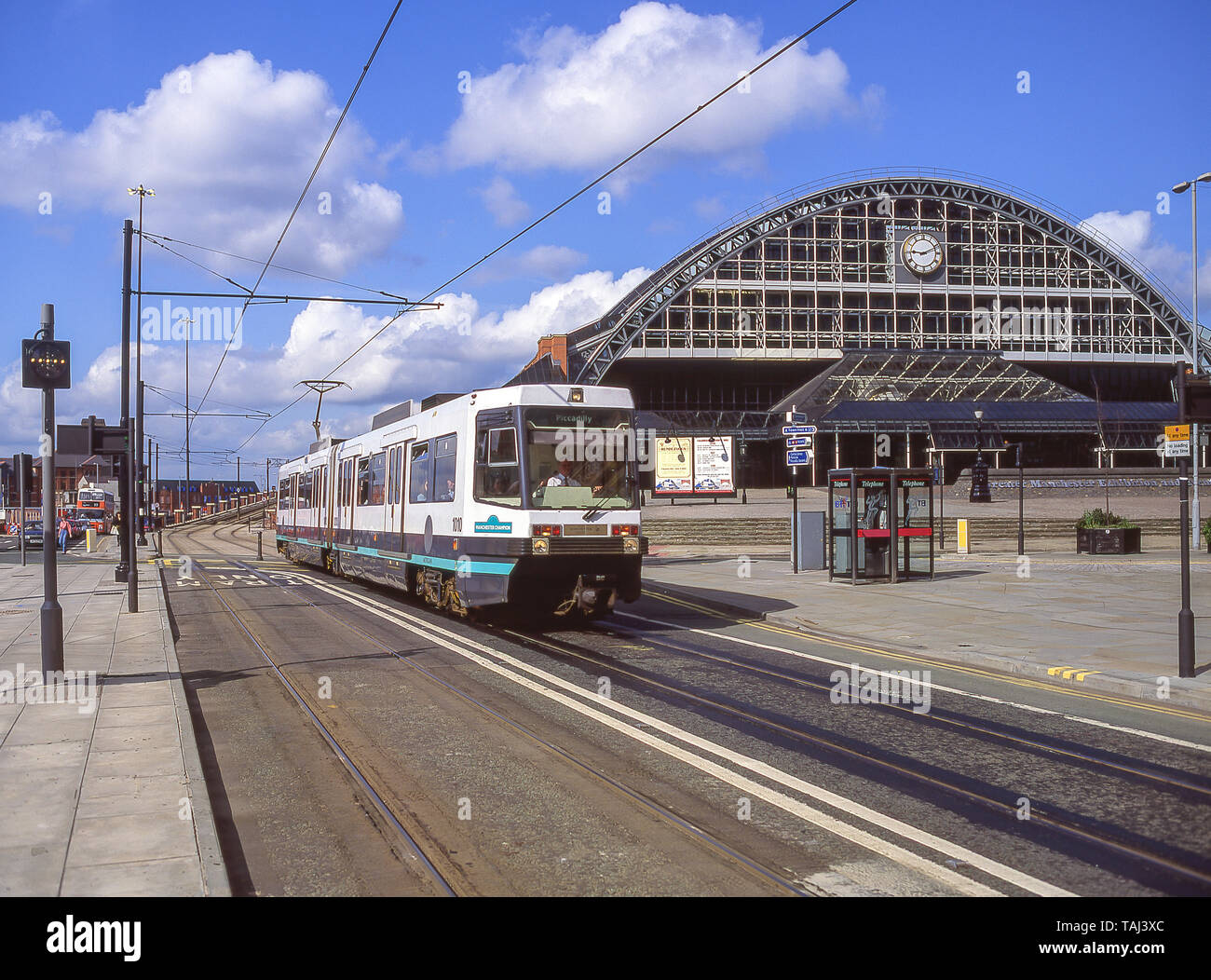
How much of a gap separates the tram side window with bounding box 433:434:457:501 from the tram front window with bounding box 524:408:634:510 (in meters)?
1.79

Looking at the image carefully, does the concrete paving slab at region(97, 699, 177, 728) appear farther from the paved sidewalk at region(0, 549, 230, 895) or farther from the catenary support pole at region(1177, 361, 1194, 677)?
the catenary support pole at region(1177, 361, 1194, 677)

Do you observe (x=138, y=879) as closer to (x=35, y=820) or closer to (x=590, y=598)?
(x=35, y=820)

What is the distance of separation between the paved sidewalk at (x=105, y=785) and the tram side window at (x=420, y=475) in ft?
17.4

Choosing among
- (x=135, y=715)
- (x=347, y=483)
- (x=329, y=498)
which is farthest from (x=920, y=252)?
(x=135, y=715)

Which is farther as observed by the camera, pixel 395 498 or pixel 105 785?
pixel 395 498

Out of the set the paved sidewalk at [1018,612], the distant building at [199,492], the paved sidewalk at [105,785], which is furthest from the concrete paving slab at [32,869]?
the distant building at [199,492]

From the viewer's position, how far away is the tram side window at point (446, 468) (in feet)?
53.5

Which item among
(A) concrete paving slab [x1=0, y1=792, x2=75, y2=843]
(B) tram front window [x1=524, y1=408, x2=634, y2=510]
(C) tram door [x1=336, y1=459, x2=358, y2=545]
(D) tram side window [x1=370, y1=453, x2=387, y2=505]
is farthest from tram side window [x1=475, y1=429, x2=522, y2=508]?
(C) tram door [x1=336, y1=459, x2=358, y2=545]

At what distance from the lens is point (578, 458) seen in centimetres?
1525

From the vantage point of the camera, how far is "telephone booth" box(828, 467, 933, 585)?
2300 centimetres

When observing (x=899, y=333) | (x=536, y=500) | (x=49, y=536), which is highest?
(x=899, y=333)

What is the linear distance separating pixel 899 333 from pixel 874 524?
Answer: 64.0m

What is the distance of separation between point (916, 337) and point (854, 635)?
72.4 meters

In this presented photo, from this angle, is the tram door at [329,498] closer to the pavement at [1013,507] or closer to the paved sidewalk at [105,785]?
the paved sidewalk at [105,785]
